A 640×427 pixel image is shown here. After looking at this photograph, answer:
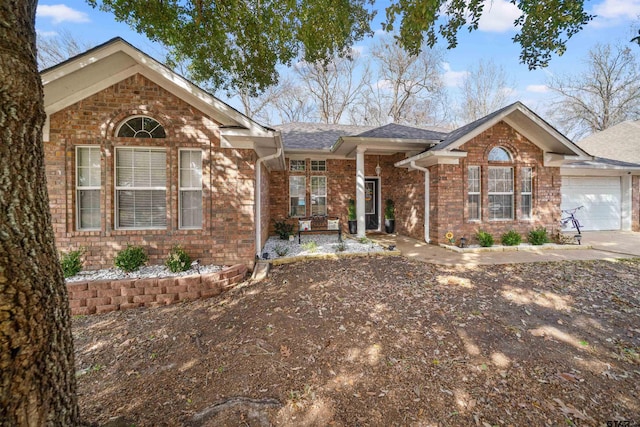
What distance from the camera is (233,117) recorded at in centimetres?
506

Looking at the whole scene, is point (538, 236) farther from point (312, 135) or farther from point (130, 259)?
point (130, 259)

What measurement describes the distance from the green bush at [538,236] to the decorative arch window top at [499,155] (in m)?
2.34

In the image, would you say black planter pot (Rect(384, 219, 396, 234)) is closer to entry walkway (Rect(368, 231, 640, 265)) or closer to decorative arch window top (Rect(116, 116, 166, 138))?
entry walkway (Rect(368, 231, 640, 265))

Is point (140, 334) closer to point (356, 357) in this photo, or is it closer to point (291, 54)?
point (356, 357)

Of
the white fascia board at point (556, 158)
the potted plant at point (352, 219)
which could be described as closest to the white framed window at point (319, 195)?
the potted plant at point (352, 219)

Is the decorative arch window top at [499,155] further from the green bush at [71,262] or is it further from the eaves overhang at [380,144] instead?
the green bush at [71,262]

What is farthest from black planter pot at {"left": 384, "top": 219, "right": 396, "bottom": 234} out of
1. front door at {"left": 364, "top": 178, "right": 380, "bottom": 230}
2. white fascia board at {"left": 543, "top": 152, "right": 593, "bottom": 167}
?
white fascia board at {"left": 543, "top": 152, "right": 593, "bottom": 167}

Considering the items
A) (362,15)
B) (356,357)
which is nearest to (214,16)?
(362,15)

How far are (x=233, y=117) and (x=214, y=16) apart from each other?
2122 millimetres

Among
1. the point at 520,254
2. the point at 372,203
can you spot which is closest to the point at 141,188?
the point at 372,203

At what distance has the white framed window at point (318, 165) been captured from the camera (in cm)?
1013

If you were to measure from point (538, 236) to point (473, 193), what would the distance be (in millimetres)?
2266

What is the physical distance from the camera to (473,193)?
25.7 ft

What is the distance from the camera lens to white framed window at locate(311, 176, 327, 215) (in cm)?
1021
